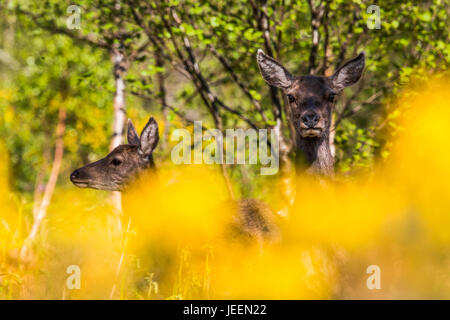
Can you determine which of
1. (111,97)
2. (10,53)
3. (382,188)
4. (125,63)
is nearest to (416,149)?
(382,188)

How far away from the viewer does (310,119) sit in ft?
19.1

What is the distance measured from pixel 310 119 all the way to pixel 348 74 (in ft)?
3.00

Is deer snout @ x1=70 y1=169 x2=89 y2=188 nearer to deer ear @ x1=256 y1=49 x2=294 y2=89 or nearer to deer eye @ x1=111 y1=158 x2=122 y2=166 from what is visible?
deer eye @ x1=111 y1=158 x2=122 y2=166

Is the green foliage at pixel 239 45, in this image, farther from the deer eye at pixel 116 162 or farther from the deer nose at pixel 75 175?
the deer nose at pixel 75 175

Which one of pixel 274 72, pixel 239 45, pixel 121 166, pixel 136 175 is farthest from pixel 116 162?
pixel 239 45

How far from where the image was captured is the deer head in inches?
288

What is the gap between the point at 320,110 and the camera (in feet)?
19.9

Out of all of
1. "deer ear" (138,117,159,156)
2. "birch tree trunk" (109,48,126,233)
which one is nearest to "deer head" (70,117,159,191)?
"deer ear" (138,117,159,156)

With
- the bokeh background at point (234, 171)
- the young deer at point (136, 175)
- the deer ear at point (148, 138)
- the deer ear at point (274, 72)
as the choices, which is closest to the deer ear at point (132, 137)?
the young deer at point (136, 175)

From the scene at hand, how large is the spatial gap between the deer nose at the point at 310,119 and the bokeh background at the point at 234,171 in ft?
1.90

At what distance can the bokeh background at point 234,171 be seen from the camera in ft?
18.5

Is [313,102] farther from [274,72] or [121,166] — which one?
[121,166]

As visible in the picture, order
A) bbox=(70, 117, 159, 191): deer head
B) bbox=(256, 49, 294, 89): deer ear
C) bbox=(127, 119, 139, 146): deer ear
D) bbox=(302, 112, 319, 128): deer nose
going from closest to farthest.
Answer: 1. bbox=(302, 112, 319, 128): deer nose
2. bbox=(256, 49, 294, 89): deer ear
3. bbox=(70, 117, 159, 191): deer head
4. bbox=(127, 119, 139, 146): deer ear

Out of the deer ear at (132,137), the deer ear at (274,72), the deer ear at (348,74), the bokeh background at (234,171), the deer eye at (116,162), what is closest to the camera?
the bokeh background at (234,171)
